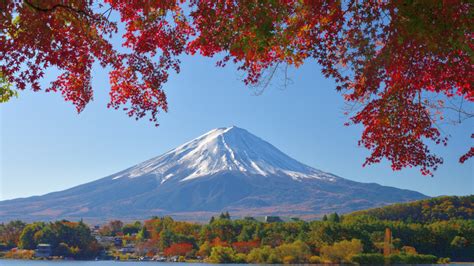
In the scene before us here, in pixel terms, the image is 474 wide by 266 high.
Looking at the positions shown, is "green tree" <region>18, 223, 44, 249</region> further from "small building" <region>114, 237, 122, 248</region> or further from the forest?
"small building" <region>114, 237, 122, 248</region>

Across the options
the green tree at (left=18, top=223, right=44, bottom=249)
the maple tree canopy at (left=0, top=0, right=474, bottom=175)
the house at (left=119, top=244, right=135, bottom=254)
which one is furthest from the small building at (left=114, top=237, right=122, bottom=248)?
the maple tree canopy at (left=0, top=0, right=474, bottom=175)

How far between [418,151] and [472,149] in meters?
0.74

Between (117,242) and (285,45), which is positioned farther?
(117,242)

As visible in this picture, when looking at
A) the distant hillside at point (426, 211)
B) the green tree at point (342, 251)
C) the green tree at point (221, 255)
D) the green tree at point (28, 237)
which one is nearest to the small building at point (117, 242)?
the green tree at point (28, 237)

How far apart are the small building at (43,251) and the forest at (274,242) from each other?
677mm

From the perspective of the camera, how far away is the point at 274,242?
71.4 meters

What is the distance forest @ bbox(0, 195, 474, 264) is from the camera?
65.1 meters

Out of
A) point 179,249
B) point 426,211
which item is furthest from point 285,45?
point 426,211

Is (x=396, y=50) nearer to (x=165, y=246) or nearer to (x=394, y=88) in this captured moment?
(x=394, y=88)

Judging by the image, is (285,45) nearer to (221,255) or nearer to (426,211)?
(221,255)

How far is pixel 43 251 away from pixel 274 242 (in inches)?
1116

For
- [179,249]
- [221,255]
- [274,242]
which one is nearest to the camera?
[221,255]

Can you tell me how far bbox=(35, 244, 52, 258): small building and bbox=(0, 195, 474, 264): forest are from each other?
68 centimetres

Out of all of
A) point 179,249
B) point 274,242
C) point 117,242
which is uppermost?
point 117,242
